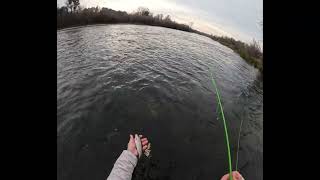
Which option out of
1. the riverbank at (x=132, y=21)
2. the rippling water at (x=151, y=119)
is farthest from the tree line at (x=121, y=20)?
the rippling water at (x=151, y=119)

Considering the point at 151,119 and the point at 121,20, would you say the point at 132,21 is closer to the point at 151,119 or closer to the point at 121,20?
the point at 121,20

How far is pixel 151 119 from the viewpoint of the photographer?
586 centimetres

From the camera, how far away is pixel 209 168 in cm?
473

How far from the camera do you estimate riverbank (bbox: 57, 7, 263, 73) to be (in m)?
22.4

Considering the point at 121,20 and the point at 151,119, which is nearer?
the point at 151,119

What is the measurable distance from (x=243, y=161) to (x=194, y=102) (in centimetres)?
268

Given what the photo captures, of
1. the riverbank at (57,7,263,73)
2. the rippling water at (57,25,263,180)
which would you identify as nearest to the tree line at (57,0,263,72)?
the riverbank at (57,7,263,73)

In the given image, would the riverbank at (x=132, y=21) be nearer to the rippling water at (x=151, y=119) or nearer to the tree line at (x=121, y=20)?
the tree line at (x=121, y=20)

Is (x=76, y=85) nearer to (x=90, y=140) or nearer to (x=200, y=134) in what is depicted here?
(x=90, y=140)

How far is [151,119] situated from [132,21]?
3042cm

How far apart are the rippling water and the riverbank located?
12.1 metres

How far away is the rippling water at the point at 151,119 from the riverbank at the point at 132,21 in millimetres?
12136

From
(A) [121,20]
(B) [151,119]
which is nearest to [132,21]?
(A) [121,20]
